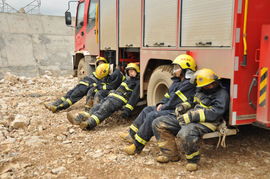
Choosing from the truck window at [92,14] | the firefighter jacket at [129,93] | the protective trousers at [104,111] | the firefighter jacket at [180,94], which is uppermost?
the truck window at [92,14]

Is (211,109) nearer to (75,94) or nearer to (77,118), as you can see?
(77,118)

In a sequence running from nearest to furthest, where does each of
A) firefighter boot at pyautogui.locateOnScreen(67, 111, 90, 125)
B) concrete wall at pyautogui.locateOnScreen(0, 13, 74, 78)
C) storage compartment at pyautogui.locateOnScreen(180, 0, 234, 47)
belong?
storage compartment at pyautogui.locateOnScreen(180, 0, 234, 47), firefighter boot at pyautogui.locateOnScreen(67, 111, 90, 125), concrete wall at pyautogui.locateOnScreen(0, 13, 74, 78)

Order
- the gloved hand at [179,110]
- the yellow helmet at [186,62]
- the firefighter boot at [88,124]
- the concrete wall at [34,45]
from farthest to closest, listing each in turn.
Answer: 1. the concrete wall at [34,45]
2. the firefighter boot at [88,124]
3. the yellow helmet at [186,62]
4. the gloved hand at [179,110]

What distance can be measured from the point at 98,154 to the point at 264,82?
84.8 inches

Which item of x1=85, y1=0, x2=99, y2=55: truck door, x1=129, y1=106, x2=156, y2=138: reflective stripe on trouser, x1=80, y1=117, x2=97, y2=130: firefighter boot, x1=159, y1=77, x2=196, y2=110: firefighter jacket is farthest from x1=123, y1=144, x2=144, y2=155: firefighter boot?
x1=85, y1=0, x2=99, y2=55: truck door

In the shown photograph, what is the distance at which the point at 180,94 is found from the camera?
12.9ft

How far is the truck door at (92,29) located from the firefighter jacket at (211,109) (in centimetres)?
436

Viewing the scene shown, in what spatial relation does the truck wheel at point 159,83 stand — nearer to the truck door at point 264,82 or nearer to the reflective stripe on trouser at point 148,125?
the reflective stripe on trouser at point 148,125

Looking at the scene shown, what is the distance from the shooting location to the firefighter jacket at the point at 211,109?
3.42m

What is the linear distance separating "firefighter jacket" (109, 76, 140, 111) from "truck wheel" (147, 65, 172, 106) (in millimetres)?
419

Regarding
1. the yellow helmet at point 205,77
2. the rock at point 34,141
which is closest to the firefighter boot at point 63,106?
the rock at point 34,141

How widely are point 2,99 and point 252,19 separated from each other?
21.7ft

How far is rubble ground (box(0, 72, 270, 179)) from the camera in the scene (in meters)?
3.46

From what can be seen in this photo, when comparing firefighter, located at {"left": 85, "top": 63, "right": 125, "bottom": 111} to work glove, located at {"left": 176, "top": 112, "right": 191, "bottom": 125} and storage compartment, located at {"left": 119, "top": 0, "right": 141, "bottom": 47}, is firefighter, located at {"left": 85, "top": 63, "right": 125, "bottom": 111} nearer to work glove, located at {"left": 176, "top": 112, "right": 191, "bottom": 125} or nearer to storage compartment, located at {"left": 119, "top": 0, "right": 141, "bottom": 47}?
storage compartment, located at {"left": 119, "top": 0, "right": 141, "bottom": 47}
